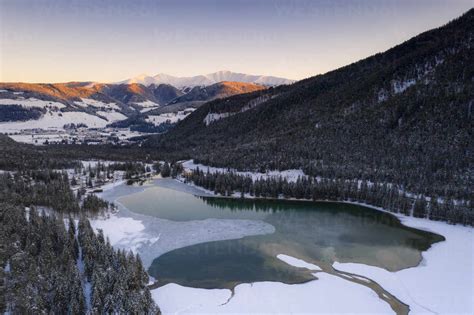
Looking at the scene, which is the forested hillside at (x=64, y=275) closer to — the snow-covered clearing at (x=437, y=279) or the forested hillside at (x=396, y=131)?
the snow-covered clearing at (x=437, y=279)

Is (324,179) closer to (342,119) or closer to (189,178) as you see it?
(189,178)

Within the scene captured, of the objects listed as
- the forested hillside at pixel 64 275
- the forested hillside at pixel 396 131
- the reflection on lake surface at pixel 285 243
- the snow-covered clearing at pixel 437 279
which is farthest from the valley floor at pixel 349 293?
the forested hillside at pixel 396 131

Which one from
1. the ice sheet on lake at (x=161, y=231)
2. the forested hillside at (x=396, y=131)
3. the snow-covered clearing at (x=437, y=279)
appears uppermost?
the forested hillside at (x=396, y=131)

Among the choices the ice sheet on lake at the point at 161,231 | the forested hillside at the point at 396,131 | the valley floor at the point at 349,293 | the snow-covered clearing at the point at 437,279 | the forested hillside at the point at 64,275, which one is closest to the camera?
the forested hillside at the point at 64,275

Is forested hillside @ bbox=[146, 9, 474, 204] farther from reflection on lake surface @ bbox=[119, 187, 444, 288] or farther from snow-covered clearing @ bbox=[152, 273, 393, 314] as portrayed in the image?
snow-covered clearing @ bbox=[152, 273, 393, 314]

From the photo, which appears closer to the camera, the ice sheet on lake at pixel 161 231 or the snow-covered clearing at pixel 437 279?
the snow-covered clearing at pixel 437 279
